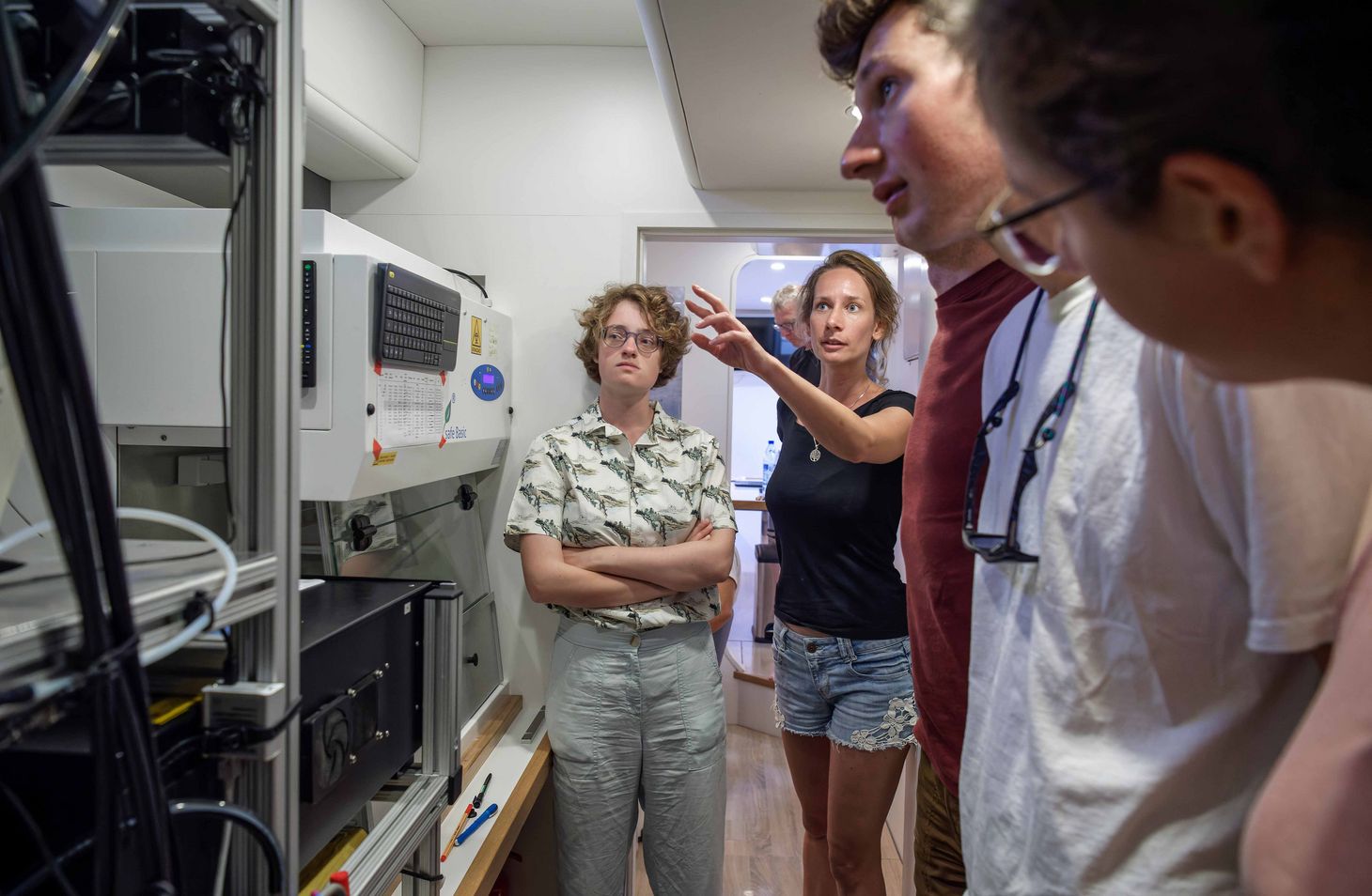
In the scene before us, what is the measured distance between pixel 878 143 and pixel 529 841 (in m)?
2.33

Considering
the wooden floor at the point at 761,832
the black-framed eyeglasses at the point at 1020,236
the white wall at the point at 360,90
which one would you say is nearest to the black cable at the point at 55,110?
the black-framed eyeglasses at the point at 1020,236

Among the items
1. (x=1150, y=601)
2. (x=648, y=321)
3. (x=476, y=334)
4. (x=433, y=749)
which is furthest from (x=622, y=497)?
(x=1150, y=601)

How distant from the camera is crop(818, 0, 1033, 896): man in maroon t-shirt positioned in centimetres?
92

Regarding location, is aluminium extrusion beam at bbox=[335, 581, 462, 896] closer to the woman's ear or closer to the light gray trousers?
the light gray trousers

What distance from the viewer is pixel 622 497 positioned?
203 centimetres

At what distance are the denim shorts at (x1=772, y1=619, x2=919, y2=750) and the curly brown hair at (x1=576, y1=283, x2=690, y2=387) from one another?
92cm

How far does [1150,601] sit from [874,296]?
1.58 m

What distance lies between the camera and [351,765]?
868mm

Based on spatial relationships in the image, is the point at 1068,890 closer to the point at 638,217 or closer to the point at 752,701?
the point at 638,217

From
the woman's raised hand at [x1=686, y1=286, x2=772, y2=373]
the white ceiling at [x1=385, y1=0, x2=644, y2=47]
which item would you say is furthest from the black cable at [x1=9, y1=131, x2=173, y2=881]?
the white ceiling at [x1=385, y1=0, x2=644, y2=47]

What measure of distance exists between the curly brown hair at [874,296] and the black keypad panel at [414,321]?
3.32 feet

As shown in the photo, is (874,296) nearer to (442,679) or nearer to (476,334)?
(476,334)

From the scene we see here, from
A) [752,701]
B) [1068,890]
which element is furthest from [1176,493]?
[752,701]

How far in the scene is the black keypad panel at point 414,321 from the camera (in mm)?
1611
